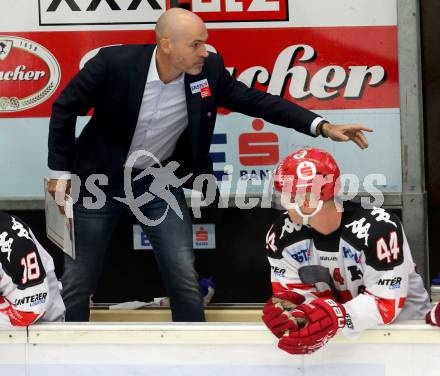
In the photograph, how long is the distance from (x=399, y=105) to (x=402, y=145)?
18 cm

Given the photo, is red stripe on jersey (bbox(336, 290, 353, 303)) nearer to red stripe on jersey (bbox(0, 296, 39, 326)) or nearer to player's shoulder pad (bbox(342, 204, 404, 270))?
player's shoulder pad (bbox(342, 204, 404, 270))

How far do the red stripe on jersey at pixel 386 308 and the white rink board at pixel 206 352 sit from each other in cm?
3

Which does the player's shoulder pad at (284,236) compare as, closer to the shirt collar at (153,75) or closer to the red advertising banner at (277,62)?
the shirt collar at (153,75)

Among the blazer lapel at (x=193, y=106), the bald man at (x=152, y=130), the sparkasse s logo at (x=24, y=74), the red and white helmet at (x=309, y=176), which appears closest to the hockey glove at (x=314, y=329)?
the red and white helmet at (x=309, y=176)

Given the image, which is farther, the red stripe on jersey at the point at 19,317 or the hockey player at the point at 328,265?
the red stripe on jersey at the point at 19,317

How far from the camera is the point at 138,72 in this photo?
170 inches

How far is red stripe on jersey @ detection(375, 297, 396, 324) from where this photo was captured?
340 cm

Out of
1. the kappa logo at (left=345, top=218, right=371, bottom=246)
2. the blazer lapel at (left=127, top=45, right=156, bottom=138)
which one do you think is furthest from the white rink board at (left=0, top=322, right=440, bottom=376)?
the blazer lapel at (left=127, top=45, right=156, bottom=138)

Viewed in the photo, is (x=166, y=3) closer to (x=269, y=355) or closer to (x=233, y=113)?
(x=233, y=113)

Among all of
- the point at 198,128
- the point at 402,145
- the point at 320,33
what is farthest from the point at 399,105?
the point at 198,128

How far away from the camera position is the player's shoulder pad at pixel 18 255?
3535 millimetres

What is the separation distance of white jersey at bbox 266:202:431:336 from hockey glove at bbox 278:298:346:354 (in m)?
0.05

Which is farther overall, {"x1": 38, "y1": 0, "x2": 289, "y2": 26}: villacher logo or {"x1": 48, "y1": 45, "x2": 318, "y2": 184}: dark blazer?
{"x1": 38, "y1": 0, "x2": 289, "y2": 26}: villacher logo

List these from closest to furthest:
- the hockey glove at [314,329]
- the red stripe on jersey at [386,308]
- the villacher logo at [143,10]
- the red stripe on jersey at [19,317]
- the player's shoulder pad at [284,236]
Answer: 1. the hockey glove at [314,329]
2. the red stripe on jersey at [386,308]
3. the red stripe on jersey at [19,317]
4. the player's shoulder pad at [284,236]
5. the villacher logo at [143,10]
